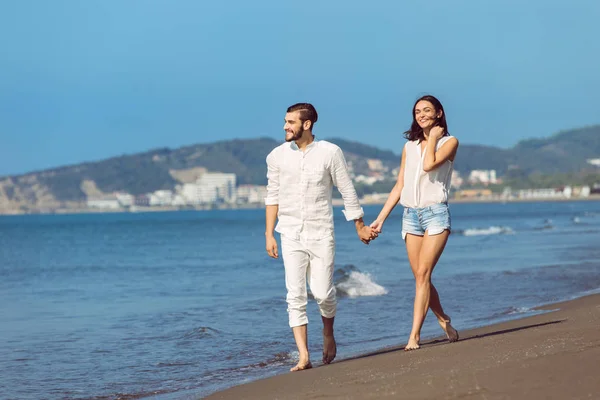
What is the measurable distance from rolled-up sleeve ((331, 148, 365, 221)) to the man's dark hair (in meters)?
0.30

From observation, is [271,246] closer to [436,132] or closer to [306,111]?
[306,111]

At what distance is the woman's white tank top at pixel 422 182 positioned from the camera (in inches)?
278

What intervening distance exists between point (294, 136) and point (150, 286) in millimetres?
15437

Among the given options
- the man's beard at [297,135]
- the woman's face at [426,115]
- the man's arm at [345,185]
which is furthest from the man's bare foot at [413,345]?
the man's beard at [297,135]

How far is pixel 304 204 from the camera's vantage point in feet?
22.4

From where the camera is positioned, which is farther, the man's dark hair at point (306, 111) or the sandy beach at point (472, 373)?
the man's dark hair at point (306, 111)

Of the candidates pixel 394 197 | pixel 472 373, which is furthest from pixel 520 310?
pixel 472 373

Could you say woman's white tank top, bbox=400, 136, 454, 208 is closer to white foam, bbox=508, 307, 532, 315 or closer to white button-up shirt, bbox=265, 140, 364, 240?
white button-up shirt, bbox=265, 140, 364, 240

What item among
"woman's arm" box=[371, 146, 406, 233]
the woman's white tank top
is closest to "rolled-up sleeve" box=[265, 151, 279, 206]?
"woman's arm" box=[371, 146, 406, 233]

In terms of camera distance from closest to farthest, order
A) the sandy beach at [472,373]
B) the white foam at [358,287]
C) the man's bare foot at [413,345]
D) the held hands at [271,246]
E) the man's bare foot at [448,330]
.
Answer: the sandy beach at [472,373]
the held hands at [271,246]
the man's bare foot at [413,345]
the man's bare foot at [448,330]
the white foam at [358,287]

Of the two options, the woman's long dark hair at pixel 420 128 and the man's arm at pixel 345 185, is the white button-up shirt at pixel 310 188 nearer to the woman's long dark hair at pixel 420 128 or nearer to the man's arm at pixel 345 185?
the man's arm at pixel 345 185

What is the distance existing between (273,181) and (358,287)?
9.78m

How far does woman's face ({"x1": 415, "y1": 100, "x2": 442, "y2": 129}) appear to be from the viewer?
7113 millimetres

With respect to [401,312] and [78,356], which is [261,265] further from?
[78,356]
